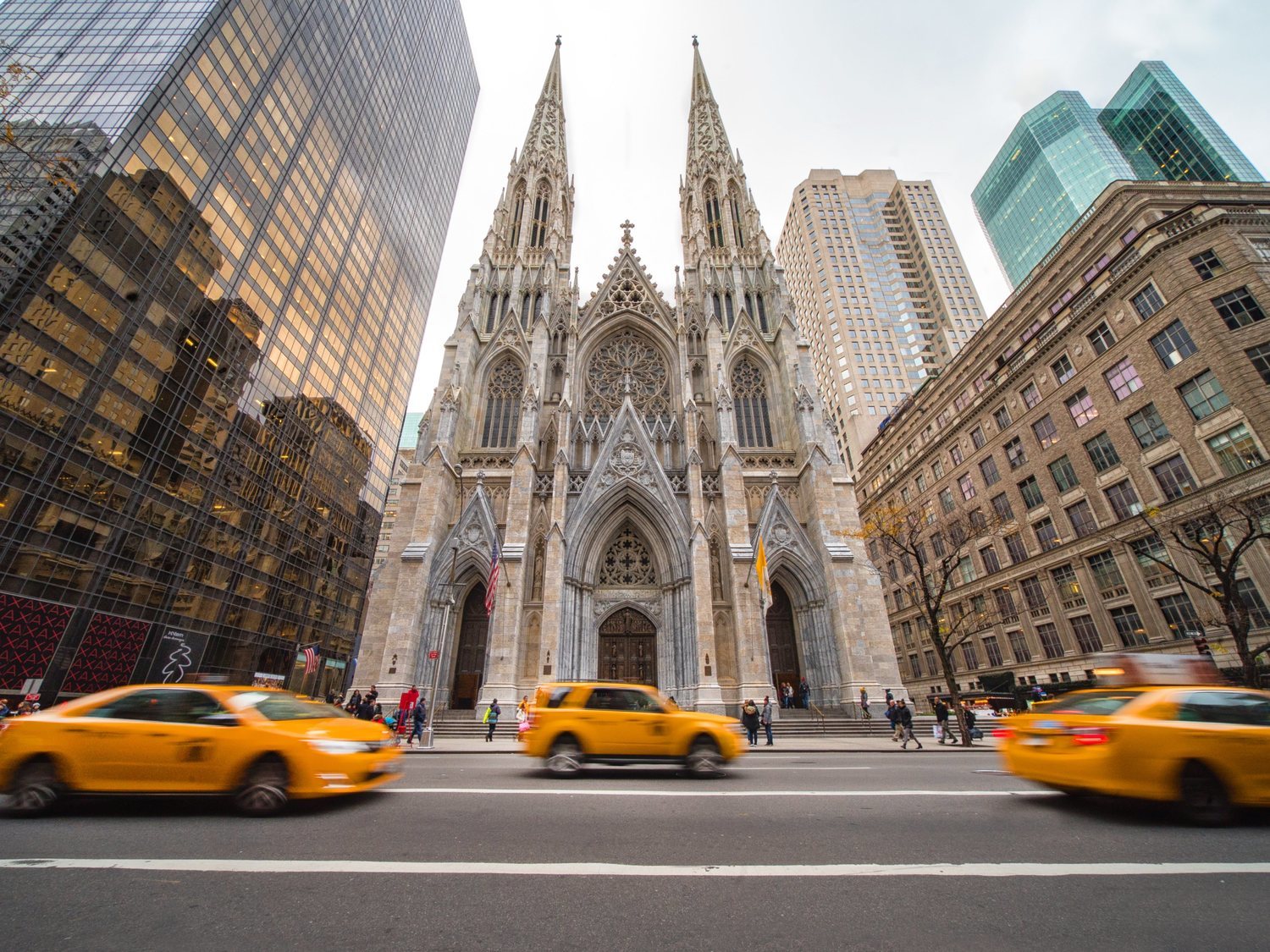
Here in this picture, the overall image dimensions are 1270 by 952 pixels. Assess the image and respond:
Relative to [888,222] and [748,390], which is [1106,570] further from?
[888,222]

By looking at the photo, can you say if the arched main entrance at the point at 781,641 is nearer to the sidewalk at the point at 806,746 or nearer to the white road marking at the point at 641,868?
the sidewalk at the point at 806,746

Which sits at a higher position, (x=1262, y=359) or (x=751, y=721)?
(x=1262, y=359)

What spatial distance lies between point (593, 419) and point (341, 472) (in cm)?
2919

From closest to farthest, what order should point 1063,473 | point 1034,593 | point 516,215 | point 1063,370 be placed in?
point 1063,473 → point 1063,370 → point 1034,593 → point 516,215

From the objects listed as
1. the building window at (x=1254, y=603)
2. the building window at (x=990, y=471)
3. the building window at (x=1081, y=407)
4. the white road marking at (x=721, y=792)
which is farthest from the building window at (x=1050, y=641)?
the white road marking at (x=721, y=792)

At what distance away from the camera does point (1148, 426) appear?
27.1 metres

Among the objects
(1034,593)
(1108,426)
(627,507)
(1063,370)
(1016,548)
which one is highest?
(1063,370)

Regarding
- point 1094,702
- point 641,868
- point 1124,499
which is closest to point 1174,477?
point 1124,499

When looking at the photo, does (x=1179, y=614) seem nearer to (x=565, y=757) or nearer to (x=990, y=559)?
(x=990, y=559)

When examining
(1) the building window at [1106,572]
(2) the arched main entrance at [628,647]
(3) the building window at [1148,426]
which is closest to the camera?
(2) the arched main entrance at [628,647]

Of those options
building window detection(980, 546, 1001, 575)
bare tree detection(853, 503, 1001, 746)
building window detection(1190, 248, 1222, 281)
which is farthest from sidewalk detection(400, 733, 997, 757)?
building window detection(1190, 248, 1222, 281)

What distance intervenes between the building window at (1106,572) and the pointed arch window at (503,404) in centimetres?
3398

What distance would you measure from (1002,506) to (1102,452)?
8.19 meters

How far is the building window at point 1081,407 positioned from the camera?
30703 mm
